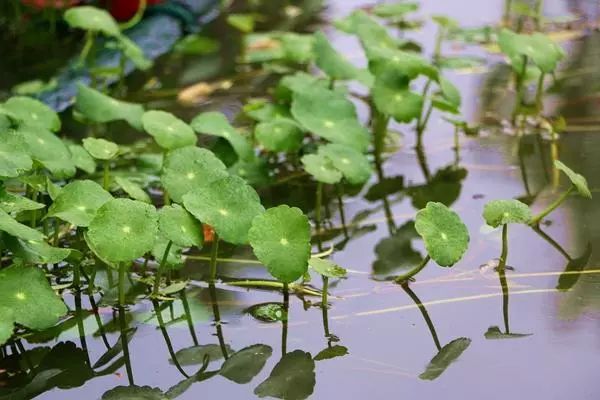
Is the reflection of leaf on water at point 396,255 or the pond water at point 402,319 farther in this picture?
the reflection of leaf on water at point 396,255

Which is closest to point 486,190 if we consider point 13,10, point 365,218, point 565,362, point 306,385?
point 365,218

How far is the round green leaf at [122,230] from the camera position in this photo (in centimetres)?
149

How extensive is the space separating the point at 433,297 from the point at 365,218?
0.38 meters

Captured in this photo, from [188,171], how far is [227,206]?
0.46 ft

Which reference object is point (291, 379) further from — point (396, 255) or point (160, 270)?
point (396, 255)

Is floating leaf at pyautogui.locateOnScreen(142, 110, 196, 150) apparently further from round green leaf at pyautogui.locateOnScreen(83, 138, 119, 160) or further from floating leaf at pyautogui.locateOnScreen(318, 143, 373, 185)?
floating leaf at pyautogui.locateOnScreen(318, 143, 373, 185)

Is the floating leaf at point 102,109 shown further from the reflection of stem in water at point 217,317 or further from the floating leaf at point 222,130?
the reflection of stem in water at point 217,317

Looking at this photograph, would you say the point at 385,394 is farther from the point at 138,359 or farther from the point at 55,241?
the point at 55,241

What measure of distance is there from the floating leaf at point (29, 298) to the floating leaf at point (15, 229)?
0.05 m

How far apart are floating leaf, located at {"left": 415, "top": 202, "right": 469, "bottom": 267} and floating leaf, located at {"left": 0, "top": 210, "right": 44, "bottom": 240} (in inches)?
22.1

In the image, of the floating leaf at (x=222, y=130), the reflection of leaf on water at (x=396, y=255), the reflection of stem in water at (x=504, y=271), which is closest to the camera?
the reflection of stem in water at (x=504, y=271)

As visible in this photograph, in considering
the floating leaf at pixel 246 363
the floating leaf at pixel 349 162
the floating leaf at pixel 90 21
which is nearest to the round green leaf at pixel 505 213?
the floating leaf at pixel 349 162

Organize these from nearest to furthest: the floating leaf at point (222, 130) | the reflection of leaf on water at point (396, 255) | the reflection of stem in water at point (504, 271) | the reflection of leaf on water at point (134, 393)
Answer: the reflection of leaf on water at point (134, 393) → the reflection of stem in water at point (504, 271) → the reflection of leaf on water at point (396, 255) → the floating leaf at point (222, 130)

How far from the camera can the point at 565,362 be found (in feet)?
4.73
